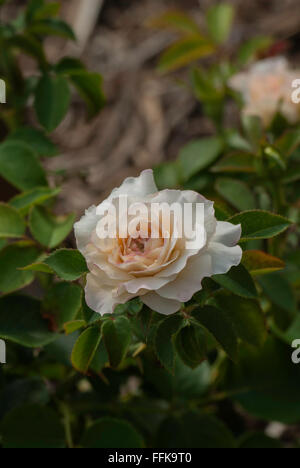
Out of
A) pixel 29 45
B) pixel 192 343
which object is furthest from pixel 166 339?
pixel 29 45

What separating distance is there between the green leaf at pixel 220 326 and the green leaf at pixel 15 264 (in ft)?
0.79

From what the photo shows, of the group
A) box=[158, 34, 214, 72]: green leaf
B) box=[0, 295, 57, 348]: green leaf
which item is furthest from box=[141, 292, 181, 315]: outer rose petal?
box=[158, 34, 214, 72]: green leaf

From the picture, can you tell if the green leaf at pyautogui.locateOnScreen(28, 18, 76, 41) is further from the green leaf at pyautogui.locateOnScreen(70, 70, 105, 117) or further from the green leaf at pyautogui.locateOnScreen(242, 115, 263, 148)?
the green leaf at pyautogui.locateOnScreen(242, 115, 263, 148)

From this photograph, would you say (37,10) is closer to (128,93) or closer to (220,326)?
(220,326)

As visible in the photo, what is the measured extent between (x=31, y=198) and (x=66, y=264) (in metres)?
0.22

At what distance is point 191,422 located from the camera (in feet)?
2.89

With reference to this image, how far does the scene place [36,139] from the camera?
919 mm

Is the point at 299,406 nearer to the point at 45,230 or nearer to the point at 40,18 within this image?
the point at 45,230

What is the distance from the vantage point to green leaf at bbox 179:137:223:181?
109 centimetres

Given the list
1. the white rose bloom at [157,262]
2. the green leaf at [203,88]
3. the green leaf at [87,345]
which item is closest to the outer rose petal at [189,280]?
the white rose bloom at [157,262]

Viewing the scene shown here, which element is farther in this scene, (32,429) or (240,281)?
(32,429)

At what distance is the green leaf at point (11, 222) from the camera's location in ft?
2.50
